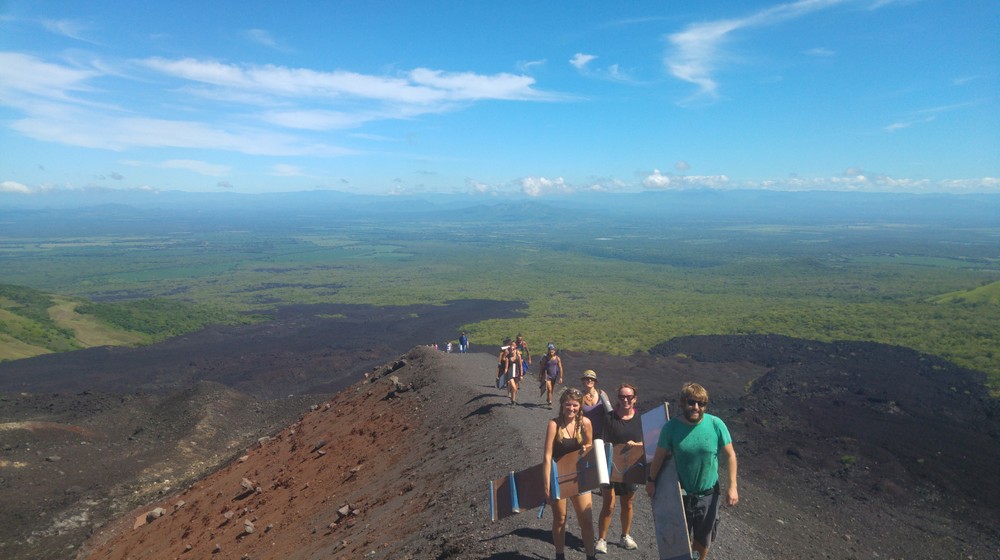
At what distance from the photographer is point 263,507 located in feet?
37.8

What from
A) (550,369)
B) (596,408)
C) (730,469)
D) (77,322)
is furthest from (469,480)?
(77,322)

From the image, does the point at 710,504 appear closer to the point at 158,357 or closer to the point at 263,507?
the point at 263,507

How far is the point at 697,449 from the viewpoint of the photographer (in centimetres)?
→ 455

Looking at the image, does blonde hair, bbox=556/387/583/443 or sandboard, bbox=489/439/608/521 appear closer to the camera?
sandboard, bbox=489/439/608/521

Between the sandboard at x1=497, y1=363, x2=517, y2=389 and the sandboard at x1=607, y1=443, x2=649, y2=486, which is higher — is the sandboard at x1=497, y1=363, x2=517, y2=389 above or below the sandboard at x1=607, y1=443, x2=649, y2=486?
below

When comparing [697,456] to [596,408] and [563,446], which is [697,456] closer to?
[563,446]

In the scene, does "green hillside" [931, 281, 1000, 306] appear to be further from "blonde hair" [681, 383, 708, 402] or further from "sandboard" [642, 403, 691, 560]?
"blonde hair" [681, 383, 708, 402]

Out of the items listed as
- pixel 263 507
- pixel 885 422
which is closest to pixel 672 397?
pixel 885 422

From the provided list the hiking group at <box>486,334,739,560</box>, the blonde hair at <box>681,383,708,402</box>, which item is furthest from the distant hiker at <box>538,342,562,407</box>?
the blonde hair at <box>681,383,708,402</box>

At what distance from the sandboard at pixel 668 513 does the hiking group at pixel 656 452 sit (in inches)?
2.5

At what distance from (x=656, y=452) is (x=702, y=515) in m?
0.66

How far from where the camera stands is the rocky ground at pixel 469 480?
26.6ft

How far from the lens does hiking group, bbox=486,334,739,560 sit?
4566 millimetres

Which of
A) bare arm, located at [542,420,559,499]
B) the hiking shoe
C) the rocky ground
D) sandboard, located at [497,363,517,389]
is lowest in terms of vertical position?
the rocky ground
